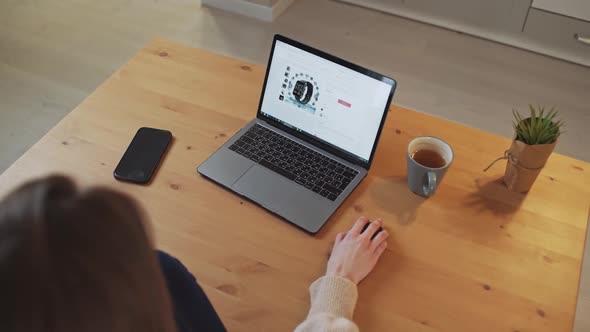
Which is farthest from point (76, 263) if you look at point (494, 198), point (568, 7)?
point (568, 7)

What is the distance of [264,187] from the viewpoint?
3.88 feet

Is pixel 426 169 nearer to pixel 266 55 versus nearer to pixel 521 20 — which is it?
pixel 266 55

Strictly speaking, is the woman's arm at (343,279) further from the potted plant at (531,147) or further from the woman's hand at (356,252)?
the potted plant at (531,147)

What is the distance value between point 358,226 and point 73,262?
664 millimetres

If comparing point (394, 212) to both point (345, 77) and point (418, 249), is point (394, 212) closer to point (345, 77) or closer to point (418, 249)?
point (418, 249)

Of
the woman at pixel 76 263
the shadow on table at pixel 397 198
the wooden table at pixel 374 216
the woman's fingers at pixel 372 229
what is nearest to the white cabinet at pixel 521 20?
the wooden table at pixel 374 216

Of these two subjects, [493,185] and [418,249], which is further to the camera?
[493,185]

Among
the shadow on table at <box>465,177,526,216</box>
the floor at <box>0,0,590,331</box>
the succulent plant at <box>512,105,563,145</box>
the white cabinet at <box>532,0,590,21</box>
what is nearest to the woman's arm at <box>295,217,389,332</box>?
the shadow on table at <box>465,177,526,216</box>

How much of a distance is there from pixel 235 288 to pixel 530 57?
7.35ft

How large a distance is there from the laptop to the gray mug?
0.09 metres

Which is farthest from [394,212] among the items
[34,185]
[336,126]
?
[34,185]

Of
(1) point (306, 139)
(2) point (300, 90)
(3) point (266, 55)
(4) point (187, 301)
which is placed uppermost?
(2) point (300, 90)

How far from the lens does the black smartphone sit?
119cm

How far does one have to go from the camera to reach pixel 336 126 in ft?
4.00
